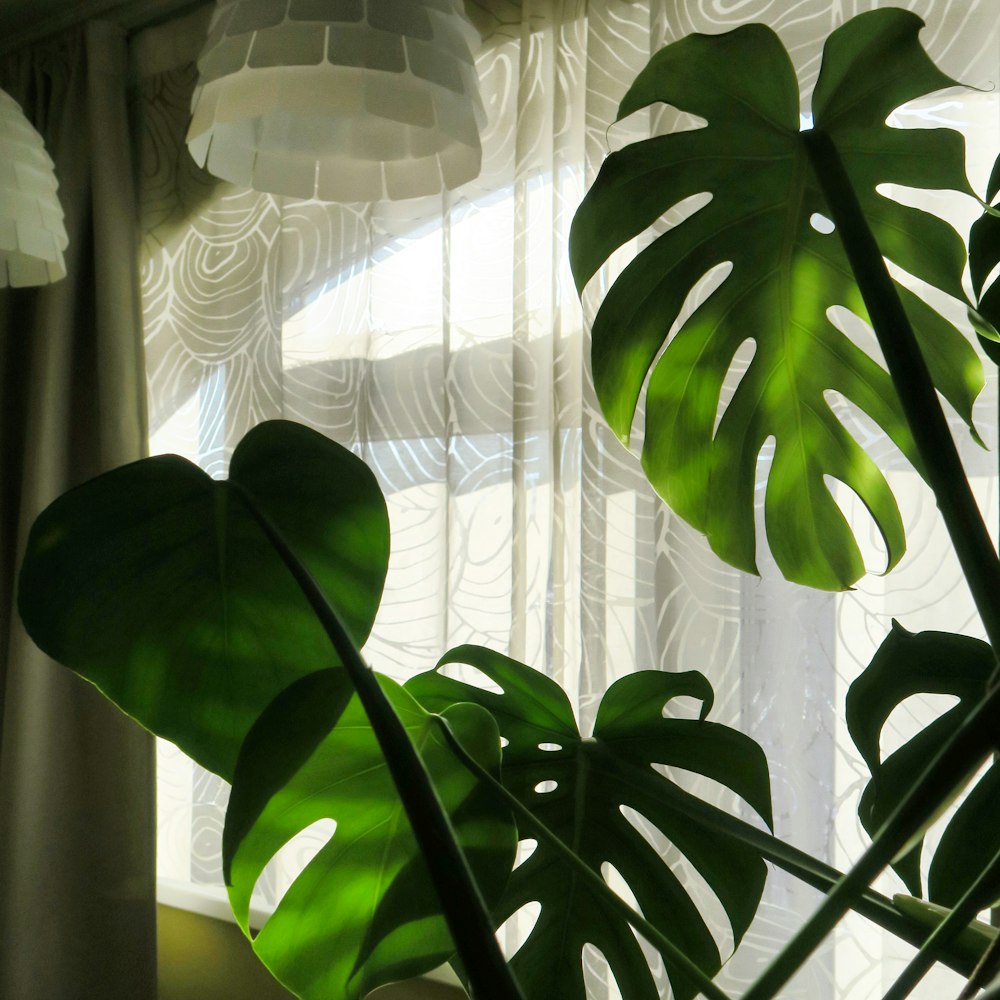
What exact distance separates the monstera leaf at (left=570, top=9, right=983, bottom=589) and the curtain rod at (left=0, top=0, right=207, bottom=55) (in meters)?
1.98

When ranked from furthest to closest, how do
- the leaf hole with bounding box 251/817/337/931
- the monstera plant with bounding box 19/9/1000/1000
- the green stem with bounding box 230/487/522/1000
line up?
the leaf hole with bounding box 251/817/337/931 → the monstera plant with bounding box 19/9/1000/1000 → the green stem with bounding box 230/487/522/1000

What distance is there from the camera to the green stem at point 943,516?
11.1 inches

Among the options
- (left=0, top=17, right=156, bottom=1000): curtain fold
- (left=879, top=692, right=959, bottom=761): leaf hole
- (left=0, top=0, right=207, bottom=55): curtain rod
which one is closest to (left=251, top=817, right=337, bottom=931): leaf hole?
(left=0, top=17, right=156, bottom=1000): curtain fold

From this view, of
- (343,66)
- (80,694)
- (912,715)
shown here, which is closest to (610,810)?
(343,66)

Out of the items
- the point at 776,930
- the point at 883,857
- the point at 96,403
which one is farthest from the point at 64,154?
the point at 883,857

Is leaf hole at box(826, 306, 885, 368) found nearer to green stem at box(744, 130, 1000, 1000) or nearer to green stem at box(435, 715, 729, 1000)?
green stem at box(744, 130, 1000, 1000)

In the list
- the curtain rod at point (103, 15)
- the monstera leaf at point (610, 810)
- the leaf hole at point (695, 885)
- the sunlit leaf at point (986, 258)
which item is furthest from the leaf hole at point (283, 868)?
the curtain rod at point (103, 15)

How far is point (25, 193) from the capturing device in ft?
4.13

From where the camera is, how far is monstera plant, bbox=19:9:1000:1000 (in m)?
0.38

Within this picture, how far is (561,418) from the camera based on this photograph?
167 cm

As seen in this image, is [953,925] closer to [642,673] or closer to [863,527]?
[642,673]

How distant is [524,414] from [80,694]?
1.23m

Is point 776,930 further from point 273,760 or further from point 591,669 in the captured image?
point 273,760

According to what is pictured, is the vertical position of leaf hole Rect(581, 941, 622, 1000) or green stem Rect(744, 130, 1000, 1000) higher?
→ green stem Rect(744, 130, 1000, 1000)
